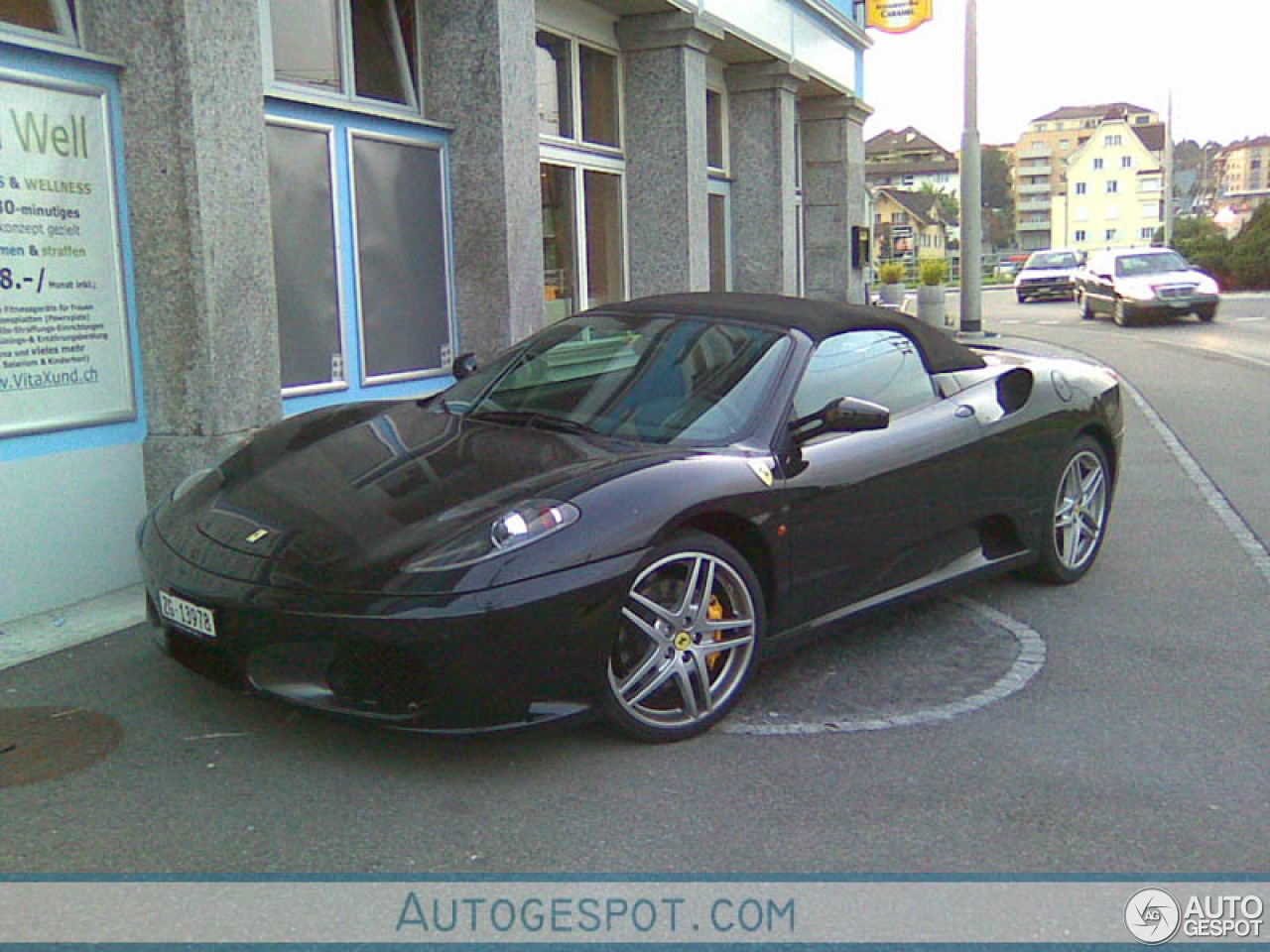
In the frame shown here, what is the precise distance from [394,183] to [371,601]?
594 cm

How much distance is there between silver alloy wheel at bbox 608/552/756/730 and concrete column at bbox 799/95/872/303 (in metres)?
16.5

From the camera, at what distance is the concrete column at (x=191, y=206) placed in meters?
6.39

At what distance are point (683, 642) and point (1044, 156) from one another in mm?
167474

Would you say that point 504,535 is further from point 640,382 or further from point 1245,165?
point 1245,165

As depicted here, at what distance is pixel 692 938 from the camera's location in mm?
2973

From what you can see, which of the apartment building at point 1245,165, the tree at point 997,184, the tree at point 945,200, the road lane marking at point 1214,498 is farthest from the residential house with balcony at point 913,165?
the road lane marking at point 1214,498

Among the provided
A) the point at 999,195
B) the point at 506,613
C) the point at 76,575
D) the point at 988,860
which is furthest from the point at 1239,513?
the point at 999,195

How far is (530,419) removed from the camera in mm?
4832

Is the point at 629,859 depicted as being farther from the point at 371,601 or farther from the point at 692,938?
the point at 371,601

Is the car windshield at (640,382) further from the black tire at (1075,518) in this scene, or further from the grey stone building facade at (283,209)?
the grey stone building facade at (283,209)

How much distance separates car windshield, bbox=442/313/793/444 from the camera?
183 inches

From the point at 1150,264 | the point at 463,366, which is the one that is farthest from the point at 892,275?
the point at 463,366

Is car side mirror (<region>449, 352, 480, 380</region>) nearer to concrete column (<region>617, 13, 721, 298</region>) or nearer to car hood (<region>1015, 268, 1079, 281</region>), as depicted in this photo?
concrete column (<region>617, 13, 721, 298</region>)

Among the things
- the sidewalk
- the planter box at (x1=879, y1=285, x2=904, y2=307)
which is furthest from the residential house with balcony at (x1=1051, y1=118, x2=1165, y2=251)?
the sidewalk
